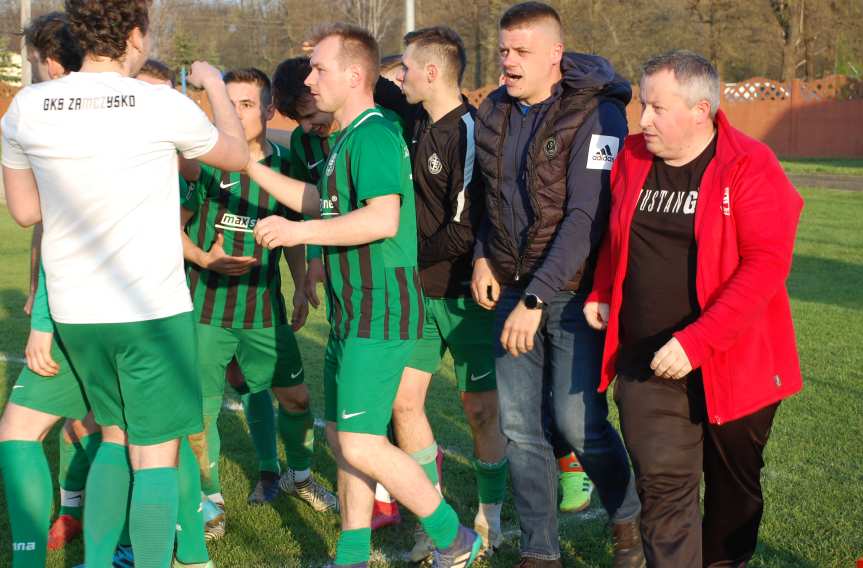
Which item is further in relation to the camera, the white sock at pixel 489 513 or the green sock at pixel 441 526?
the white sock at pixel 489 513

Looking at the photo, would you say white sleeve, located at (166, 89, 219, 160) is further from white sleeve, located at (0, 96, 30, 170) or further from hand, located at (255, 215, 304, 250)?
white sleeve, located at (0, 96, 30, 170)

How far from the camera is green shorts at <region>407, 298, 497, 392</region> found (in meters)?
4.45

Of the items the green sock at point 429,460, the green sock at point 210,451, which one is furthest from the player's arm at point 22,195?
the green sock at point 429,460

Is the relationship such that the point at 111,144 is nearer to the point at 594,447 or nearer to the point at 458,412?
the point at 594,447

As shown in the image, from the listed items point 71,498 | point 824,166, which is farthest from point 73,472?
point 824,166

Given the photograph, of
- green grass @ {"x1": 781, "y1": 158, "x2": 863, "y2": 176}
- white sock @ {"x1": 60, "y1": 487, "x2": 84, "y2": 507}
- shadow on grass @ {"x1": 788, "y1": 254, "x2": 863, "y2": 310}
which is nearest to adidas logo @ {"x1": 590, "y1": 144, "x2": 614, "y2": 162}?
white sock @ {"x1": 60, "y1": 487, "x2": 84, "y2": 507}

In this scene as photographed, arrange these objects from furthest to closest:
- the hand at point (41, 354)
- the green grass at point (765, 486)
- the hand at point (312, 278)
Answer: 1. the hand at point (312, 278)
2. the green grass at point (765, 486)
3. the hand at point (41, 354)

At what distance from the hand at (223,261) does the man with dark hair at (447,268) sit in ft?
2.73

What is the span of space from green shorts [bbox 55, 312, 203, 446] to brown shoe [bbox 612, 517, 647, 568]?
5.67ft

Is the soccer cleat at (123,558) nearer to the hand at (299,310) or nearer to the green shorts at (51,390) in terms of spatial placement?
the green shorts at (51,390)

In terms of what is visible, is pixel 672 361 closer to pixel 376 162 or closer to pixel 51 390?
pixel 376 162

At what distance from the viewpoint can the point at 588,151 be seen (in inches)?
148

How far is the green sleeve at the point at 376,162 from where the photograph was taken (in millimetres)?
3547

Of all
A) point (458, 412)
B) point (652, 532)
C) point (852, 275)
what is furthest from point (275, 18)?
point (652, 532)
